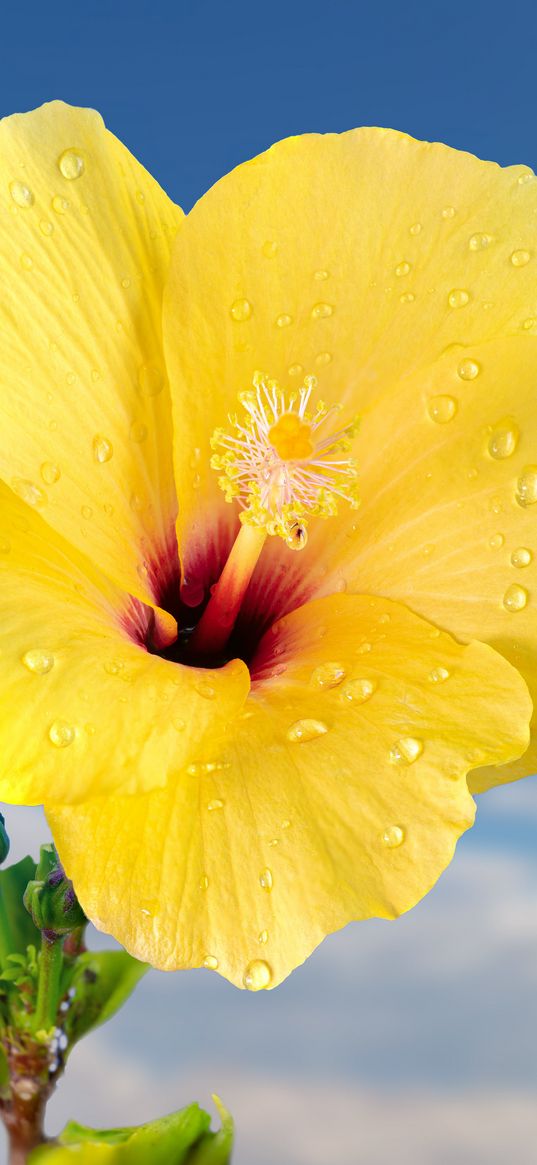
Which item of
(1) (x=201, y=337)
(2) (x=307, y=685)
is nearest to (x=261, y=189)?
(1) (x=201, y=337)

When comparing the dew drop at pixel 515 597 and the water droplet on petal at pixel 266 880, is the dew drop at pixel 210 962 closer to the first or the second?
the water droplet on petal at pixel 266 880

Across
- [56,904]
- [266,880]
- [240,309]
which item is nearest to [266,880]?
[266,880]

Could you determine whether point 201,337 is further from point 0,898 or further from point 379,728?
point 0,898

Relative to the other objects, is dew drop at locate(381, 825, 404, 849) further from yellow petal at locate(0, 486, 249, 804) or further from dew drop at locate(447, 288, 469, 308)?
dew drop at locate(447, 288, 469, 308)

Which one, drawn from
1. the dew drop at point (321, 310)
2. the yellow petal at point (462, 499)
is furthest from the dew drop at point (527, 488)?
the dew drop at point (321, 310)

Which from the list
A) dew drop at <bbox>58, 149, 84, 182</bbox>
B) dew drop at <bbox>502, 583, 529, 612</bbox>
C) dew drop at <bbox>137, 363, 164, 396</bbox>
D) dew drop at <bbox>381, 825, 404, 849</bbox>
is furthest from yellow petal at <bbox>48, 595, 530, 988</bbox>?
dew drop at <bbox>58, 149, 84, 182</bbox>

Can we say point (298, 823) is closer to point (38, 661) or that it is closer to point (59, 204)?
point (38, 661)
